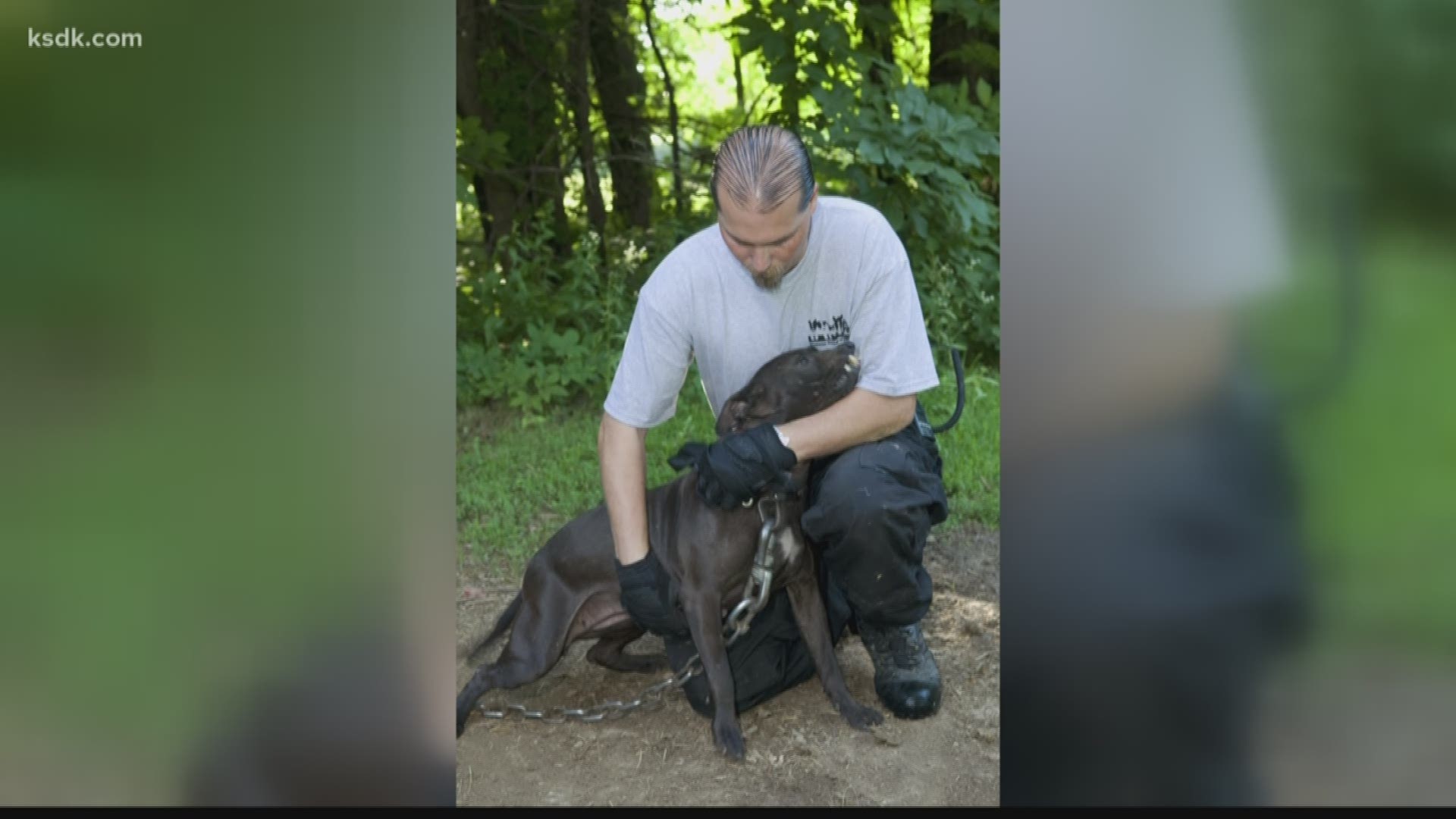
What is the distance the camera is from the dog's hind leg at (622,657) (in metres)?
3.72

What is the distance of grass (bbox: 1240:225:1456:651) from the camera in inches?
97.9

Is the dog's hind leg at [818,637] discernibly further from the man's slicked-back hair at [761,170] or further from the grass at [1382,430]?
the grass at [1382,430]

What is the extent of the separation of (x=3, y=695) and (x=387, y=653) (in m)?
0.72

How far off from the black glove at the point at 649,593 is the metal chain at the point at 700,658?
126 mm

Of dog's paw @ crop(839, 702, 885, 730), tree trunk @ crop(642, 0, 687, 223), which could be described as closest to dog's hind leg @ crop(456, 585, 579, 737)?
dog's paw @ crop(839, 702, 885, 730)

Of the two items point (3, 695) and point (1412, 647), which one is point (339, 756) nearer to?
point (3, 695)

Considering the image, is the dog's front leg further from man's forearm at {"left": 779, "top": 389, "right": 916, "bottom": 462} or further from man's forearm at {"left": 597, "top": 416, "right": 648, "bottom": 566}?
man's forearm at {"left": 779, "top": 389, "right": 916, "bottom": 462}

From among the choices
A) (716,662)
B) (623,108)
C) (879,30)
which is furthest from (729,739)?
(623,108)

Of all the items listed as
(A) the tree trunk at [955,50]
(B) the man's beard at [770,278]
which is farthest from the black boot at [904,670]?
(A) the tree trunk at [955,50]

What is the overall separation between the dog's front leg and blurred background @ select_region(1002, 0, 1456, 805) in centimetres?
93

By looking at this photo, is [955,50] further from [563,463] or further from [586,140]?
[563,463]

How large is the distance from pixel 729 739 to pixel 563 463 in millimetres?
2107

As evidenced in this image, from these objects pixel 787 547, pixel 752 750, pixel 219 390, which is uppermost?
pixel 219 390

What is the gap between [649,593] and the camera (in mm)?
3330
